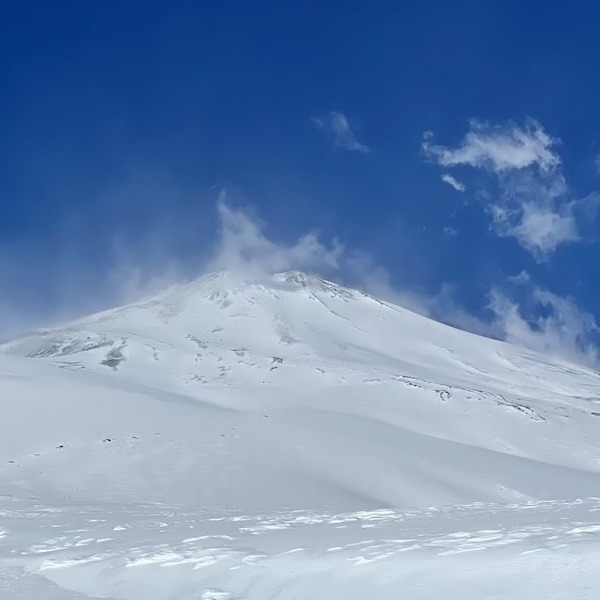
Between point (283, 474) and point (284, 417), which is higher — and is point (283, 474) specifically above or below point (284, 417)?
below

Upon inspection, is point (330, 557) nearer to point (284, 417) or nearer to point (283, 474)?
point (283, 474)

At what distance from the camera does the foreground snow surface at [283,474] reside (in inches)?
332

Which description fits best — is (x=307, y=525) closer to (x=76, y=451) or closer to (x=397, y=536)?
(x=397, y=536)

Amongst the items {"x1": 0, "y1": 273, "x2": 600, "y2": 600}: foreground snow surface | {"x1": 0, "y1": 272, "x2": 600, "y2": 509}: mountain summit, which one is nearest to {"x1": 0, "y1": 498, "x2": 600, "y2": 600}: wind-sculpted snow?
{"x1": 0, "y1": 273, "x2": 600, "y2": 600}: foreground snow surface

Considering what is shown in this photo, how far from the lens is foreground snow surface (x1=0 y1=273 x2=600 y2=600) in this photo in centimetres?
844

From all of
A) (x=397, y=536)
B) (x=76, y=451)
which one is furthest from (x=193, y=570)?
(x=76, y=451)

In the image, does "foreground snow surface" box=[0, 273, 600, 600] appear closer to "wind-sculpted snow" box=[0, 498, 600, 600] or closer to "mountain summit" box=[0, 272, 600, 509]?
"wind-sculpted snow" box=[0, 498, 600, 600]

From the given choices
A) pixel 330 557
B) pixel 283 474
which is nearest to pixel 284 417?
pixel 283 474

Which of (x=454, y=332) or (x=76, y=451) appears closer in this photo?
(x=76, y=451)

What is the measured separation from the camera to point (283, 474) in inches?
1036

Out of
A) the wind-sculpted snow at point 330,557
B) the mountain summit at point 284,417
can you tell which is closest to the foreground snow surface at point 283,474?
the wind-sculpted snow at point 330,557

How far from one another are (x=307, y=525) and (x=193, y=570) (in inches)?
142

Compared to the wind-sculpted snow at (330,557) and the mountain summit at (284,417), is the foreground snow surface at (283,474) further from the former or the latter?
the mountain summit at (284,417)

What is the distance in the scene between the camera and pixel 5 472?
26000 millimetres
